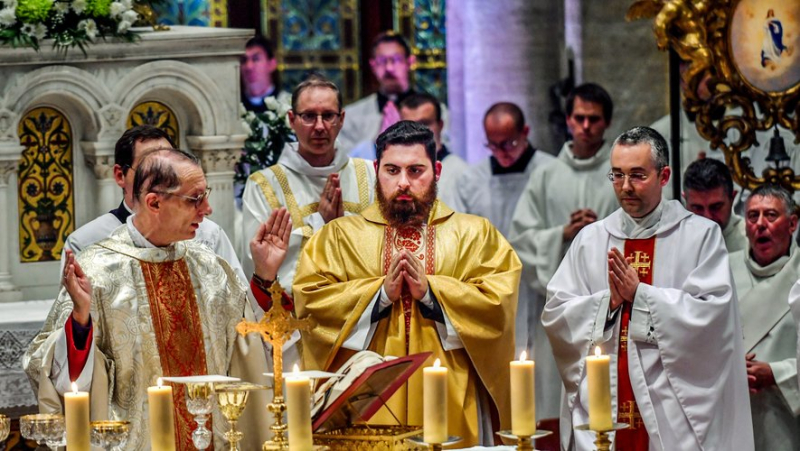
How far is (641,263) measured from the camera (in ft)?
22.4

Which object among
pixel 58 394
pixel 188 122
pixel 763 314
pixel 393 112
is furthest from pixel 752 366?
pixel 393 112

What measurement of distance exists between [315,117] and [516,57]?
471 cm

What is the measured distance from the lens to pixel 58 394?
573 centimetres

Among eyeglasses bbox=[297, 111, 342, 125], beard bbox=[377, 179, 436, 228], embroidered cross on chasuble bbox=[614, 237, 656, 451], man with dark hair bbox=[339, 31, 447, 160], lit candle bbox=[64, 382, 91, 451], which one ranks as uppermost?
man with dark hair bbox=[339, 31, 447, 160]

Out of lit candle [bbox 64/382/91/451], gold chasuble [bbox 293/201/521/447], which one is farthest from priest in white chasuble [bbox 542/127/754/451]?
lit candle [bbox 64/382/91/451]

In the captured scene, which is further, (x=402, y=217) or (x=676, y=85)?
(x=676, y=85)

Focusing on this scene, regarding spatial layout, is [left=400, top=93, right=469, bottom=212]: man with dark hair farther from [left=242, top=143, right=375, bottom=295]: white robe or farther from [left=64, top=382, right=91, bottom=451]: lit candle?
[left=64, top=382, right=91, bottom=451]: lit candle

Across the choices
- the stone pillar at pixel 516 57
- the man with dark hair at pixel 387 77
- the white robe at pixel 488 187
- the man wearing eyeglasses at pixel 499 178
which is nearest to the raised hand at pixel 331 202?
the man wearing eyeglasses at pixel 499 178

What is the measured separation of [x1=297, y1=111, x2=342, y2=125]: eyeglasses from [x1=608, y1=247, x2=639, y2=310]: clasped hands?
67.9 inches

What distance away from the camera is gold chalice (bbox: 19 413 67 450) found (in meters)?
5.01

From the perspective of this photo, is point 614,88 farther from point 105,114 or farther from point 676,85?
point 105,114

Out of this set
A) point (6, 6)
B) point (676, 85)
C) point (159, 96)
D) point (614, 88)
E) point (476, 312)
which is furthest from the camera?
point (614, 88)

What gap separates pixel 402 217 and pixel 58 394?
1.65 meters

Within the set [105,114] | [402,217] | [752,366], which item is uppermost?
[105,114]
